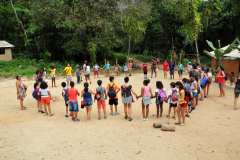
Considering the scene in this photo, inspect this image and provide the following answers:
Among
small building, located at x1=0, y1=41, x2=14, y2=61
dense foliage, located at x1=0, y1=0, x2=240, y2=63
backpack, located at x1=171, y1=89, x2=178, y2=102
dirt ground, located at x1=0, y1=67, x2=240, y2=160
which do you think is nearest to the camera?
dirt ground, located at x1=0, y1=67, x2=240, y2=160

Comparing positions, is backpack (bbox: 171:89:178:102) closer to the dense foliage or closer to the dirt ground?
the dirt ground

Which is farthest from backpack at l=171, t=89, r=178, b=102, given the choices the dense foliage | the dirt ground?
the dense foliage

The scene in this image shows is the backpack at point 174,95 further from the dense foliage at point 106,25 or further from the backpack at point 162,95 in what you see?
the dense foliage at point 106,25

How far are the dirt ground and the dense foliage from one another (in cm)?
1212

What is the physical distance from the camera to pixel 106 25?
2172 cm

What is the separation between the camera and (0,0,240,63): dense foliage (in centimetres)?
2116

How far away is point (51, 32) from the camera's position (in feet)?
81.2

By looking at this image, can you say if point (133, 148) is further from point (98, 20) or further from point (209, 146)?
point (98, 20)

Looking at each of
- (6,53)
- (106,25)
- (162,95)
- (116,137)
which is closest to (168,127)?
(162,95)

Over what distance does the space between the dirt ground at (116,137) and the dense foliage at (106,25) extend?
12122 millimetres

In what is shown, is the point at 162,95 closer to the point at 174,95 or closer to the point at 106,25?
the point at 174,95

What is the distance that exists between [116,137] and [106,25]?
17197mm

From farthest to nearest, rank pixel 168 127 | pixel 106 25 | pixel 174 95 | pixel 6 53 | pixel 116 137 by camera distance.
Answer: pixel 6 53, pixel 106 25, pixel 174 95, pixel 168 127, pixel 116 137

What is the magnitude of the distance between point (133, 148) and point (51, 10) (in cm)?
1948
